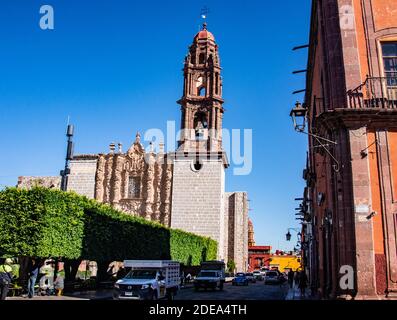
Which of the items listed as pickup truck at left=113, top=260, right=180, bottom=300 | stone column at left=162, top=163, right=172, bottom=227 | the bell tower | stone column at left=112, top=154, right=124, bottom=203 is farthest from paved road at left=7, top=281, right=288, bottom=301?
stone column at left=112, top=154, right=124, bottom=203

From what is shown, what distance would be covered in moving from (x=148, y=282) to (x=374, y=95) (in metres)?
11.6

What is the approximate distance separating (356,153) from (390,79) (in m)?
3.62

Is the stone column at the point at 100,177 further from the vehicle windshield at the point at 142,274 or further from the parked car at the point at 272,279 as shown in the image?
the vehicle windshield at the point at 142,274

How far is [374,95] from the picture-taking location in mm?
15383

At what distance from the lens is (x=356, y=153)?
47.9 ft

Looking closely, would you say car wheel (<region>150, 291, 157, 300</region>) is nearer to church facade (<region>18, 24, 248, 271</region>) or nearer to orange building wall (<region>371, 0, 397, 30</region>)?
orange building wall (<region>371, 0, 397, 30</region>)

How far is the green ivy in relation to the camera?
20688 mm

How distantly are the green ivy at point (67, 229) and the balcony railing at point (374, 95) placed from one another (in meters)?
15.7

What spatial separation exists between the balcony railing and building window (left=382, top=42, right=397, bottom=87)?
0.18 meters

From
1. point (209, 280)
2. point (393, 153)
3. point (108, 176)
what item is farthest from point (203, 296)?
point (108, 176)

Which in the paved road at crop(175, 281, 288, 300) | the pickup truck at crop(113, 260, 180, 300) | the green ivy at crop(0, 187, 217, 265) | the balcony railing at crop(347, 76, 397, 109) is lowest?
the paved road at crop(175, 281, 288, 300)

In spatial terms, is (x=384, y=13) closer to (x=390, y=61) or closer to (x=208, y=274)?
(x=390, y=61)

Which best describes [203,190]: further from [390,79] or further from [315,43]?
[390,79]
